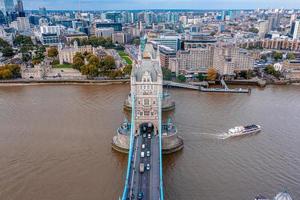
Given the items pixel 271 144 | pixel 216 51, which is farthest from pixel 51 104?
pixel 216 51

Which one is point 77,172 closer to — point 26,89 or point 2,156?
point 2,156

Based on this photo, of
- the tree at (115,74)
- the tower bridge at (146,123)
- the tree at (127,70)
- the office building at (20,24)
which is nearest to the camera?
the tower bridge at (146,123)

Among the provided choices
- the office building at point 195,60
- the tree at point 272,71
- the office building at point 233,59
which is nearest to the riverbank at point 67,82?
the office building at point 195,60

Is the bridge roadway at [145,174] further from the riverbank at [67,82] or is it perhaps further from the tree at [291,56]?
the tree at [291,56]

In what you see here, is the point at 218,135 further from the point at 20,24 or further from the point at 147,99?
the point at 20,24

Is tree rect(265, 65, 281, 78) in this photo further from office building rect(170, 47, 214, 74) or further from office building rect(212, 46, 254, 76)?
office building rect(170, 47, 214, 74)

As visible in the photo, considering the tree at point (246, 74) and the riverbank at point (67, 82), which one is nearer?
Result: the riverbank at point (67, 82)

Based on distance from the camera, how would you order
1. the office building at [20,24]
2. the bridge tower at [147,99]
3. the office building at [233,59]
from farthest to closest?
1. the office building at [20,24]
2. the office building at [233,59]
3. the bridge tower at [147,99]

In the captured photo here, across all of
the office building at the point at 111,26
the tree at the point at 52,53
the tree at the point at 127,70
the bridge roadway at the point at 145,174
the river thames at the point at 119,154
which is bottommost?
the river thames at the point at 119,154
